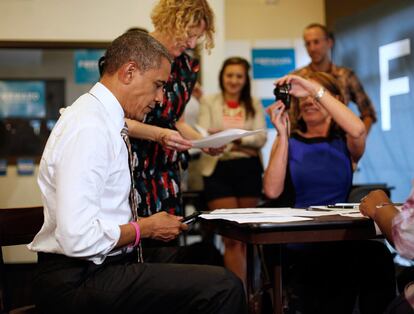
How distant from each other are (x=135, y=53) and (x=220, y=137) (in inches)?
25.8

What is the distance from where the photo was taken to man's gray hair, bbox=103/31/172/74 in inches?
72.3

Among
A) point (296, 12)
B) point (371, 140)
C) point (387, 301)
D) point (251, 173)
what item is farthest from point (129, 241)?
point (296, 12)

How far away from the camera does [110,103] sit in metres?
1.79

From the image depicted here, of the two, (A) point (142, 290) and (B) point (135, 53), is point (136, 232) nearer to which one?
(A) point (142, 290)

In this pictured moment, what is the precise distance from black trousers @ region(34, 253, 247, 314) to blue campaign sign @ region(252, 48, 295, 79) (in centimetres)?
492

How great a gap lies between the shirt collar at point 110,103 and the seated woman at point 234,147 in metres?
2.29

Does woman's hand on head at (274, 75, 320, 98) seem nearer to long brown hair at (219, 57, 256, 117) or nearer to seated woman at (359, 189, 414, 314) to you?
seated woman at (359, 189, 414, 314)

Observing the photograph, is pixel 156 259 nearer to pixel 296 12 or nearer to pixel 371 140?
pixel 371 140

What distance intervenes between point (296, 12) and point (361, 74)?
119 centimetres

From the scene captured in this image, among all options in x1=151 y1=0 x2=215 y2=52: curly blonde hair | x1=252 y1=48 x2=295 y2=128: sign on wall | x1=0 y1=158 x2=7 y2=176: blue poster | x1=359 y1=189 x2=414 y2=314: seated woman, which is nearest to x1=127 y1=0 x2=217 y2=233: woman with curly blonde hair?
x1=151 y1=0 x2=215 y2=52: curly blonde hair

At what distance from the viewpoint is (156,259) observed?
209 cm

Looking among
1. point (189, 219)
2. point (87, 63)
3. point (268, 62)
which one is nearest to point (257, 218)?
point (189, 219)

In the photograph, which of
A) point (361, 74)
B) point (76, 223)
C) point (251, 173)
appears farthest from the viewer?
point (361, 74)

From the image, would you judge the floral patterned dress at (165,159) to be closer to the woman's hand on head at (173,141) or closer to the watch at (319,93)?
the woman's hand on head at (173,141)
